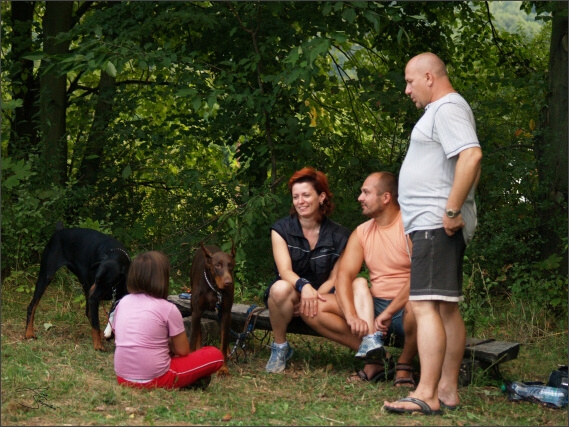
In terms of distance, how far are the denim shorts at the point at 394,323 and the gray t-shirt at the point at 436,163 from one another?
109 cm

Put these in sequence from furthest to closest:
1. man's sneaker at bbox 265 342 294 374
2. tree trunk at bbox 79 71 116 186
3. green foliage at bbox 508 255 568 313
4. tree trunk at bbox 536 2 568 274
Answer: tree trunk at bbox 79 71 116 186 → tree trunk at bbox 536 2 568 274 → green foliage at bbox 508 255 568 313 → man's sneaker at bbox 265 342 294 374

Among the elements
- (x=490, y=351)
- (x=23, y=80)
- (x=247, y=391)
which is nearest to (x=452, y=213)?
(x=490, y=351)

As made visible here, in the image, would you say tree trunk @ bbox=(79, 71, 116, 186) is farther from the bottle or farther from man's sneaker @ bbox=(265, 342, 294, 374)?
the bottle

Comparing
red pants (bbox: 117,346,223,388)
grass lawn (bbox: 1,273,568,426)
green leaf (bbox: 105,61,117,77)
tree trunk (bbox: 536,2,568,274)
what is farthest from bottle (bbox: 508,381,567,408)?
green leaf (bbox: 105,61,117,77)

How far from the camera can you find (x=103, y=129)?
1038 cm

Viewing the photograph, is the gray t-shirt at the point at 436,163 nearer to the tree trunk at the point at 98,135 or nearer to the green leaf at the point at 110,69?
the green leaf at the point at 110,69

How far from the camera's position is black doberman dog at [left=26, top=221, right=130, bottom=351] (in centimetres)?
707

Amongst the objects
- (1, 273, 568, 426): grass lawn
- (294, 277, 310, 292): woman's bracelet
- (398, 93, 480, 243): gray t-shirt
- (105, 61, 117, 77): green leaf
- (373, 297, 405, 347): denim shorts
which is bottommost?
(1, 273, 568, 426): grass lawn

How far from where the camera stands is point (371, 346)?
19.3 ft

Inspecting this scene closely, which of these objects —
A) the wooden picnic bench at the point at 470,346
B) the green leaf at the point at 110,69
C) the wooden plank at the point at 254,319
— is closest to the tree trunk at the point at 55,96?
the green leaf at the point at 110,69

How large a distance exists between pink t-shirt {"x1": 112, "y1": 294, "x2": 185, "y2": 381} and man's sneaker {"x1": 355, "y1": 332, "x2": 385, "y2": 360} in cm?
129

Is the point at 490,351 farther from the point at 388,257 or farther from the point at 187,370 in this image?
the point at 187,370

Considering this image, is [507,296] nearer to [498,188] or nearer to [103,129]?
[498,188]

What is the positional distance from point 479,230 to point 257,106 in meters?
2.61
